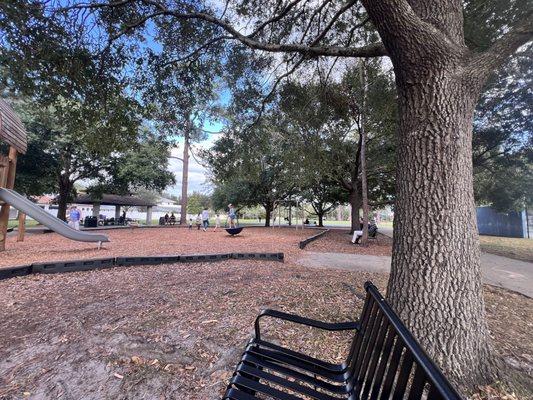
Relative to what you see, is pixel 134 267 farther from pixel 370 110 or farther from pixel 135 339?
pixel 370 110

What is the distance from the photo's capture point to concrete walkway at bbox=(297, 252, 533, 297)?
20.6ft

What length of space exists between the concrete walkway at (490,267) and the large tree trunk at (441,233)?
4.22 meters

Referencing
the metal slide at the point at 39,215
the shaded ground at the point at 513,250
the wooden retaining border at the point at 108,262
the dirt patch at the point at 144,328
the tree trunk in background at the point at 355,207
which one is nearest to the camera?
the dirt patch at the point at 144,328

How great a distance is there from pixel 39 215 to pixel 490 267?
44.4ft

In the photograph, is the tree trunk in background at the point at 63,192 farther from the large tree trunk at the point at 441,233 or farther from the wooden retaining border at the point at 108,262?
the large tree trunk at the point at 441,233

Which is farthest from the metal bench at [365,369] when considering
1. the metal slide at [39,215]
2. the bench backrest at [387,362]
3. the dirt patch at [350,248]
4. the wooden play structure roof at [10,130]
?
the wooden play structure roof at [10,130]

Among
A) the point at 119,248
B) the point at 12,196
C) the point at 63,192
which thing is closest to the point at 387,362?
the point at 119,248

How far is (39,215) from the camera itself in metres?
8.98

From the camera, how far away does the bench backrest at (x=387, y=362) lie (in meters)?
1.08

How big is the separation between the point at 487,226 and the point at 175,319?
91.0 ft

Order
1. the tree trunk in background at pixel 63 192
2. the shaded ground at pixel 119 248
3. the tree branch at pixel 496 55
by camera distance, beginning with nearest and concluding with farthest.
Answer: the tree branch at pixel 496 55 < the shaded ground at pixel 119 248 < the tree trunk in background at pixel 63 192

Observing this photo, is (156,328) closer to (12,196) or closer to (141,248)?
(141,248)

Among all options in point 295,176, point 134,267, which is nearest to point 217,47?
point 134,267

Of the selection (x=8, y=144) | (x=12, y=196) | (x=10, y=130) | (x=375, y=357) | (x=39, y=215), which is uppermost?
(x=10, y=130)
